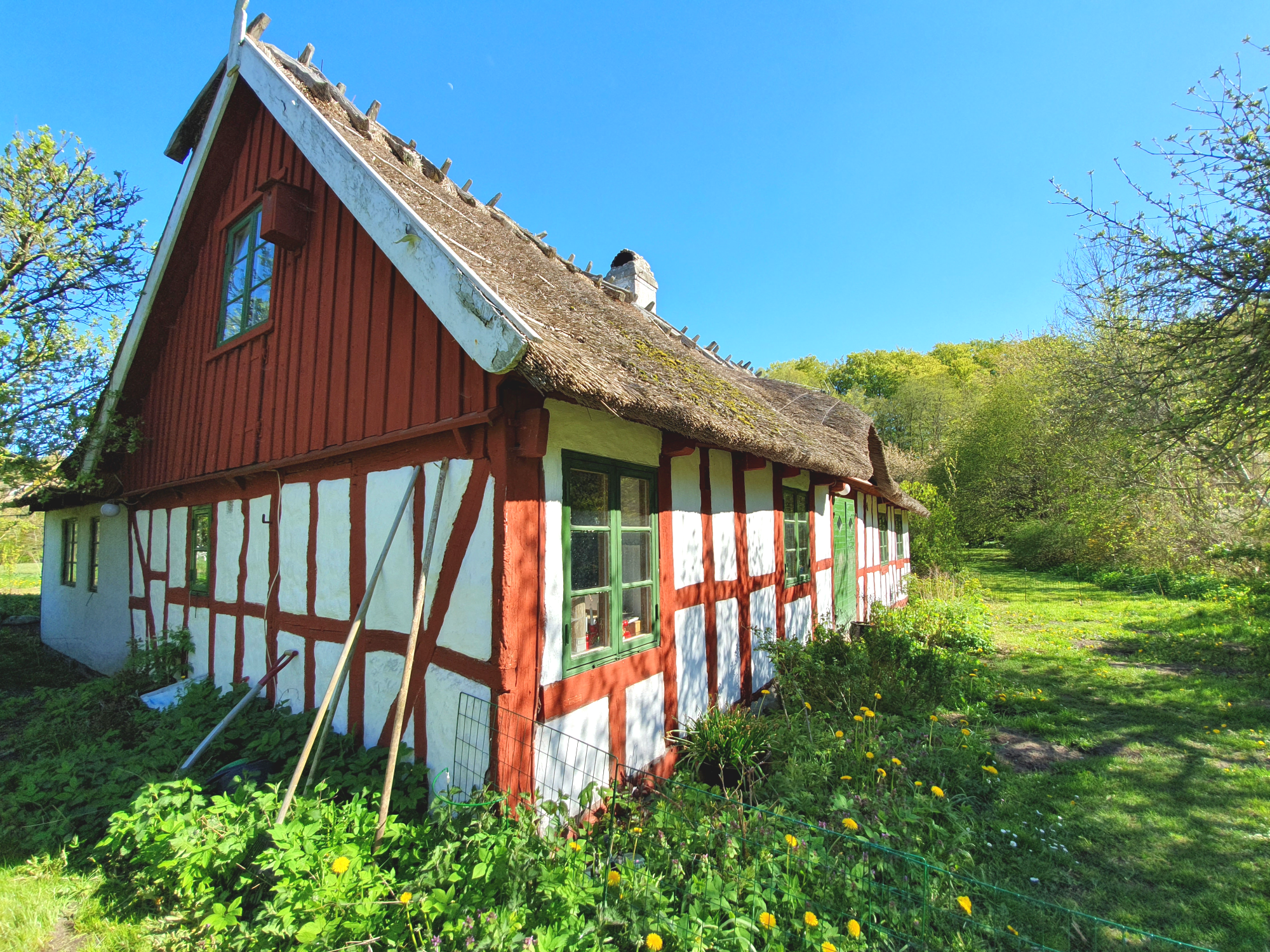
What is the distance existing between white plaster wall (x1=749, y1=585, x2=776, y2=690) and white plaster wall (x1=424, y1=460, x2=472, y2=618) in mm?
3706

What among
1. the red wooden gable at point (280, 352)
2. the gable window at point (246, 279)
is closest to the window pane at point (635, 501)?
the red wooden gable at point (280, 352)

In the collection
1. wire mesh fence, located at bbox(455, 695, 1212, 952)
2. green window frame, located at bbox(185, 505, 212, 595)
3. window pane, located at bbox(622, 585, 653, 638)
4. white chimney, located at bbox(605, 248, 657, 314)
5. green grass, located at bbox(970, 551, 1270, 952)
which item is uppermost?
white chimney, located at bbox(605, 248, 657, 314)

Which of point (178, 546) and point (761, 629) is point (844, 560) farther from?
Result: point (178, 546)

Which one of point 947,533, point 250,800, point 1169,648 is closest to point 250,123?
point 250,800

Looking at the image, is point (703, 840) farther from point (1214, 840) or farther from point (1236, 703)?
point (1236, 703)

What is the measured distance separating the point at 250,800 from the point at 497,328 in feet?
10.4

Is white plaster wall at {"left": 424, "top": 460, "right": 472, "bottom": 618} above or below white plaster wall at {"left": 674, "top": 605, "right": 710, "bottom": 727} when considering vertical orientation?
above

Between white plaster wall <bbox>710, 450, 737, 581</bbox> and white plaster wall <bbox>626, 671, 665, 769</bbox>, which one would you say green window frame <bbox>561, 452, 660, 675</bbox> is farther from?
white plaster wall <bbox>710, 450, 737, 581</bbox>

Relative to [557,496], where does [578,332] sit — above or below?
above

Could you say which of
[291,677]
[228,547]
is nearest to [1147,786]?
[291,677]

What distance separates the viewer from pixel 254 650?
17.9ft

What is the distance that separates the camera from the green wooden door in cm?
964

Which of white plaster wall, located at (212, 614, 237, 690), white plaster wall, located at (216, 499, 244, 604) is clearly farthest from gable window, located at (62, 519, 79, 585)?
white plaster wall, located at (212, 614, 237, 690)

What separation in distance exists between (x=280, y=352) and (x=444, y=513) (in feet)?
10.1
